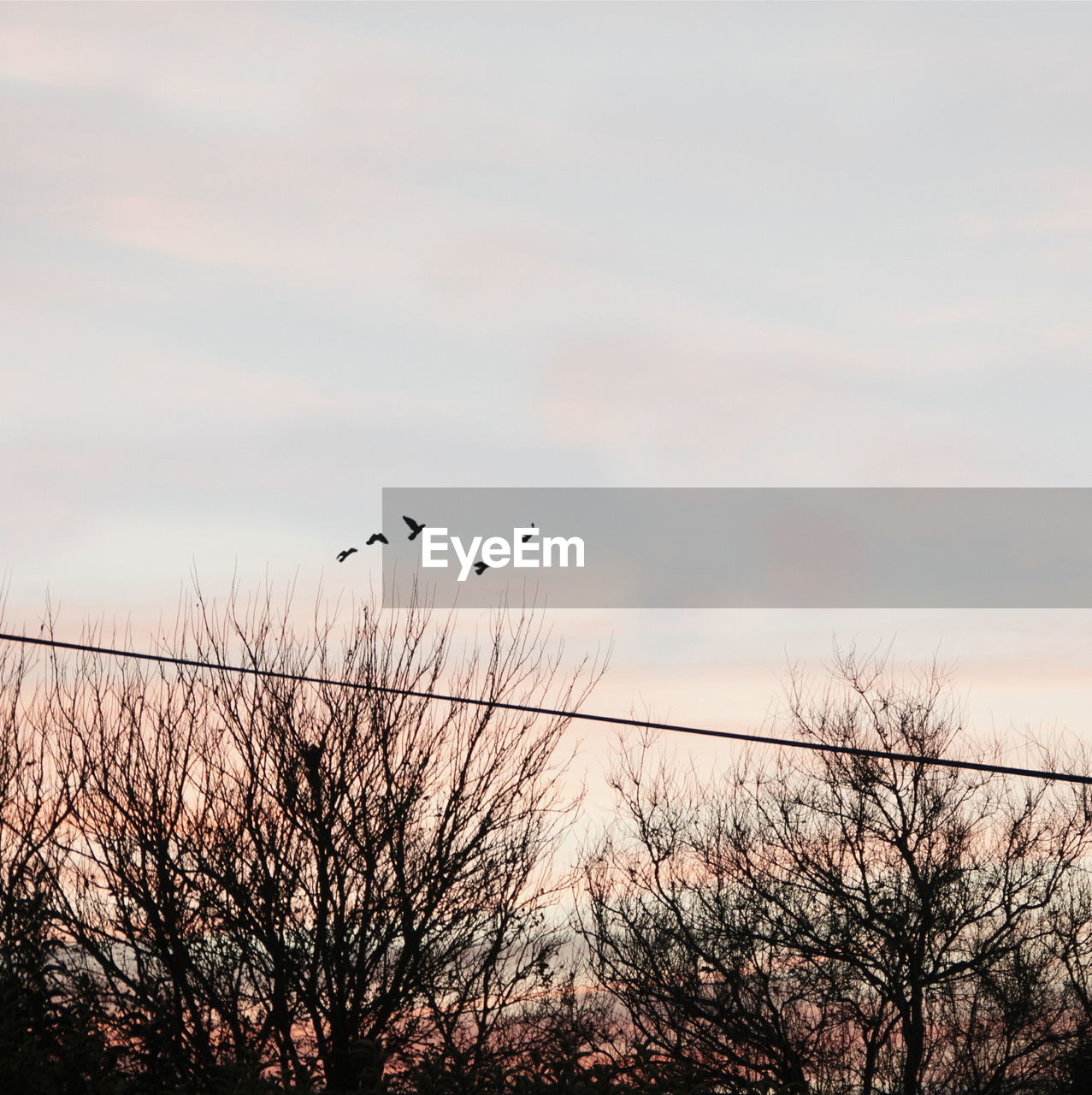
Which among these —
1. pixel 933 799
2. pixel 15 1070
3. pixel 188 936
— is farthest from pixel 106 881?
pixel 933 799

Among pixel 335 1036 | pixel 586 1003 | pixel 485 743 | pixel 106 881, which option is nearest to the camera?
pixel 335 1036

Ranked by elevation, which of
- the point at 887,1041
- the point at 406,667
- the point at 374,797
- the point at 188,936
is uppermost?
the point at 406,667

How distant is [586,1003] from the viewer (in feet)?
101

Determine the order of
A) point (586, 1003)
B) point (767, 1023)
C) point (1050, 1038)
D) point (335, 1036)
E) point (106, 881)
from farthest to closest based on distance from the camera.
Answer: point (586, 1003) < point (767, 1023) < point (1050, 1038) < point (106, 881) < point (335, 1036)

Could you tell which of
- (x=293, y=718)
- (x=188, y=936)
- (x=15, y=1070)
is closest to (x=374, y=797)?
(x=293, y=718)

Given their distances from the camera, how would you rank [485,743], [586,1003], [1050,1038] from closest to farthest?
[485,743], [1050,1038], [586,1003]

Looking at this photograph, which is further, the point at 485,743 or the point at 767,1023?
the point at 767,1023

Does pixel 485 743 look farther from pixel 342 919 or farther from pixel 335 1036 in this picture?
pixel 335 1036

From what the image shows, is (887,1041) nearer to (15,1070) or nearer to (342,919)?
(342,919)

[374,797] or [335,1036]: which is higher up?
[374,797]

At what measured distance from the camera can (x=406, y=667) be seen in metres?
15.2

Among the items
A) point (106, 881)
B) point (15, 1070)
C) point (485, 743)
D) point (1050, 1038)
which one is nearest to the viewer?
point (15, 1070)

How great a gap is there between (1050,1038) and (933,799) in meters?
5.44

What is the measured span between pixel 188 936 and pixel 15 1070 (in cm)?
641
